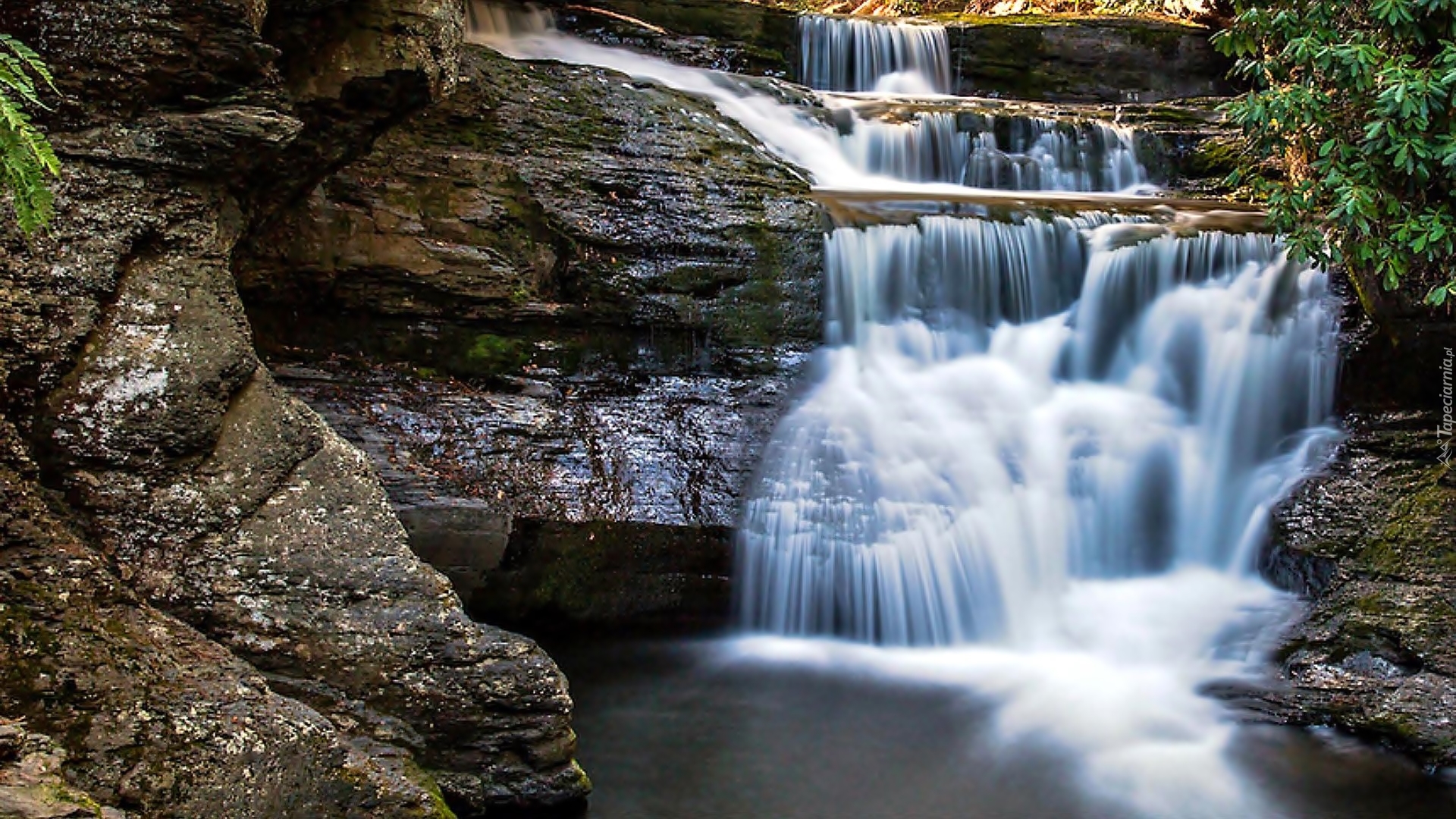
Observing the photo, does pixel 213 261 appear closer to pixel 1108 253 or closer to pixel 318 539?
pixel 318 539

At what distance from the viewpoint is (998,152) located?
10.4 meters

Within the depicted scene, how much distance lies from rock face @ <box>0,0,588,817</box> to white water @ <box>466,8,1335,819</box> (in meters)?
2.63

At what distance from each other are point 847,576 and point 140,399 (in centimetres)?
413

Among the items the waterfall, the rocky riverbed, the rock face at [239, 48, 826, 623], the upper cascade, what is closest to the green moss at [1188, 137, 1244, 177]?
the rocky riverbed

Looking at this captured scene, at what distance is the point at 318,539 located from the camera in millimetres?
3951

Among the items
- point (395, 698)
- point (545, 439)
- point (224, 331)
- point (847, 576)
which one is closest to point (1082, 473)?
point (847, 576)

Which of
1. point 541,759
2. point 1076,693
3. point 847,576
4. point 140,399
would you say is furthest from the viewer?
point 847,576

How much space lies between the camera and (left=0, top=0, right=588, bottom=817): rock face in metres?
3.13

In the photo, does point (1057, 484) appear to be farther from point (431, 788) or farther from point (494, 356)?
→ point (431, 788)

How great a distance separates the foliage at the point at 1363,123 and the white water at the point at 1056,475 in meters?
1.31

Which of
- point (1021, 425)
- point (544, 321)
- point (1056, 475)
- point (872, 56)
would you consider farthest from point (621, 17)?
point (1056, 475)

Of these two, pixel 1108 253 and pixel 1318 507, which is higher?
pixel 1108 253

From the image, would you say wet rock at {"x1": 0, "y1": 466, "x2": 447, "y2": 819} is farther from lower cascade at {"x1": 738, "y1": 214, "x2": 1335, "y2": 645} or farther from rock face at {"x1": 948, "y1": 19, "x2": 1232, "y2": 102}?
rock face at {"x1": 948, "y1": 19, "x2": 1232, "y2": 102}

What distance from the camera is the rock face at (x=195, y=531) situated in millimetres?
3131
